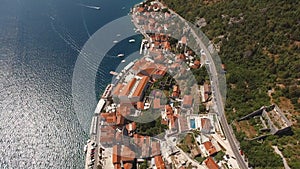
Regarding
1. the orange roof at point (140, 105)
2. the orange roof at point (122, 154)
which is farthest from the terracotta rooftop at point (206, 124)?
the orange roof at point (122, 154)

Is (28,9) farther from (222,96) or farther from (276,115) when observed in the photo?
(276,115)

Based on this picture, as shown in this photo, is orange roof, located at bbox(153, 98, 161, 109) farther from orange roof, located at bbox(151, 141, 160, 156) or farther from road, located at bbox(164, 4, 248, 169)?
road, located at bbox(164, 4, 248, 169)

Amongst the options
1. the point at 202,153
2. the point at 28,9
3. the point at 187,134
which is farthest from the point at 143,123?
the point at 28,9

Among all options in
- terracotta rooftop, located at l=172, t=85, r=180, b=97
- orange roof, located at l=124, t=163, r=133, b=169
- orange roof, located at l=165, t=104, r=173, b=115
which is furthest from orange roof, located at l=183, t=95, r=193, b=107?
orange roof, located at l=124, t=163, r=133, b=169

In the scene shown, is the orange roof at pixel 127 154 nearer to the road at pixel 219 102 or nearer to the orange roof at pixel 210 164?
the orange roof at pixel 210 164

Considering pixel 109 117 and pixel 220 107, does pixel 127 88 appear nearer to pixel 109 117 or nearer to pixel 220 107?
pixel 109 117

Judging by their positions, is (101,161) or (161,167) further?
(101,161)
